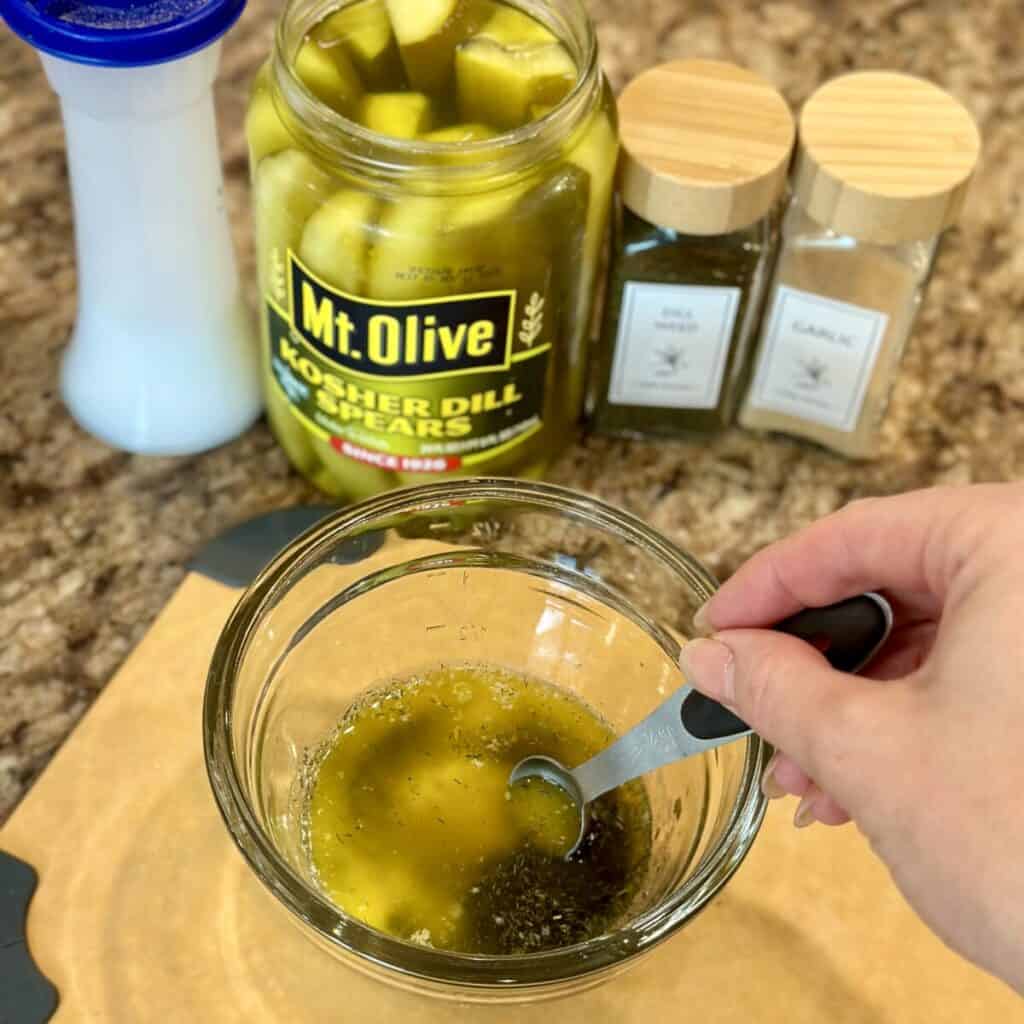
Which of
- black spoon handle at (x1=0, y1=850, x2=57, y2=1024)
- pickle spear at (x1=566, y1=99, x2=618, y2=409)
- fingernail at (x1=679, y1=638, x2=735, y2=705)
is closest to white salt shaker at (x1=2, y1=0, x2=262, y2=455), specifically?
pickle spear at (x1=566, y1=99, x2=618, y2=409)

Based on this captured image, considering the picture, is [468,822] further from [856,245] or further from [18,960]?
[856,245]

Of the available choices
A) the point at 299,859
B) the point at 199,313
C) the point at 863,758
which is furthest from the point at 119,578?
the point at 863,758

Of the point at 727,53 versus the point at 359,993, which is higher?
the point at 727,53

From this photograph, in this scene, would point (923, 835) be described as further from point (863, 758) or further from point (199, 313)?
point (199, 313)

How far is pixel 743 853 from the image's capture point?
0.68 metres

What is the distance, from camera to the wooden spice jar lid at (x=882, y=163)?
873 mm

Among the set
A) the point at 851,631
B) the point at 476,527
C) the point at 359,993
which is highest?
the point at 851,631


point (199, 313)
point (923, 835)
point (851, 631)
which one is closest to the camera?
point (923, 835)

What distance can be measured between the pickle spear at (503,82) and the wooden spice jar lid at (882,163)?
0.54 feet

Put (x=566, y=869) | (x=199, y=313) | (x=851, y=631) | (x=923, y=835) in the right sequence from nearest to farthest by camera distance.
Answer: (x=923, y=835) → (x=851, y=631) → (x=566, y=869) → (x=199, y=313)

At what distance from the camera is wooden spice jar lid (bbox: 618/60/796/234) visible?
2.85 feet

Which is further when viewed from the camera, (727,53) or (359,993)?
(727,53)

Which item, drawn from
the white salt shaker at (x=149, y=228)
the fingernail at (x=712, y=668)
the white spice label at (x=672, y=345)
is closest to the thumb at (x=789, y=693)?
the fingernail at (x=712, y=668)

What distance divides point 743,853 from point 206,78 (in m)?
0.52
